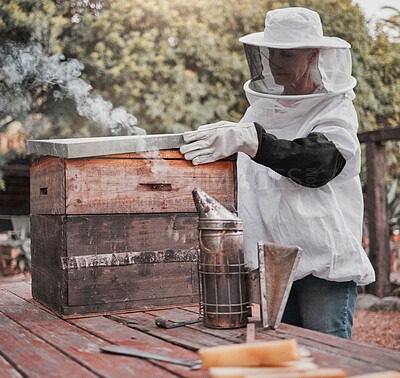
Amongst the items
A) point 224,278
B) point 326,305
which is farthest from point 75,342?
point 326,305

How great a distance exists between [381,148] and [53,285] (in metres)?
4.30

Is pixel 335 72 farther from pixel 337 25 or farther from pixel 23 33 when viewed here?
Result: pixel 337 25

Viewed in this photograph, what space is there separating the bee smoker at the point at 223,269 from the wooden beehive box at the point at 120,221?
0.36 meters

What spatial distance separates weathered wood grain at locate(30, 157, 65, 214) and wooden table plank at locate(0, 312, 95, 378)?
0.41 meters

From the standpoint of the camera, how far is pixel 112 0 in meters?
8.13

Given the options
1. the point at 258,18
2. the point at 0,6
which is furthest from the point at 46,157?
the point at 258,18

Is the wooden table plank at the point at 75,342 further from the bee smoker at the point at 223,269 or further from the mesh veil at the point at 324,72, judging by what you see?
the mesh veil at the point at 324,72

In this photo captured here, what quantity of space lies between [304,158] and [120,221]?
0.63 meters

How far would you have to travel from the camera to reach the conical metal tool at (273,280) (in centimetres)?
139

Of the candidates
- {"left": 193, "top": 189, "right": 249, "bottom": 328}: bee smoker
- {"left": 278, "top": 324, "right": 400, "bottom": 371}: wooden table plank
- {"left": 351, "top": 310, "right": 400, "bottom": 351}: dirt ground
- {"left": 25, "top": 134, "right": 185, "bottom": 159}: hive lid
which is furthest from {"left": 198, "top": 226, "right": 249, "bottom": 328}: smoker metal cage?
{"left": 351, "top": 310, "right": 400, "bottom": 351}: dirt ground

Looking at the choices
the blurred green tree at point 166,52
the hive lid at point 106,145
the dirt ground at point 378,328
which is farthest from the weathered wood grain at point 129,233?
the blurred green tree at point 166,52

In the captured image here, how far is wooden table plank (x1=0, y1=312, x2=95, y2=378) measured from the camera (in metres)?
1.09

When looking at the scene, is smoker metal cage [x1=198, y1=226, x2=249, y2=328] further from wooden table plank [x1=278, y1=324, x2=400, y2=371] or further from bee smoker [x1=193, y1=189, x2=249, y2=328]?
wooden table plank [x1=278, y1=324, x2=400, y2=371]

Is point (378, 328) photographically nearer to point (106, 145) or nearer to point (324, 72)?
point (324, 72)
